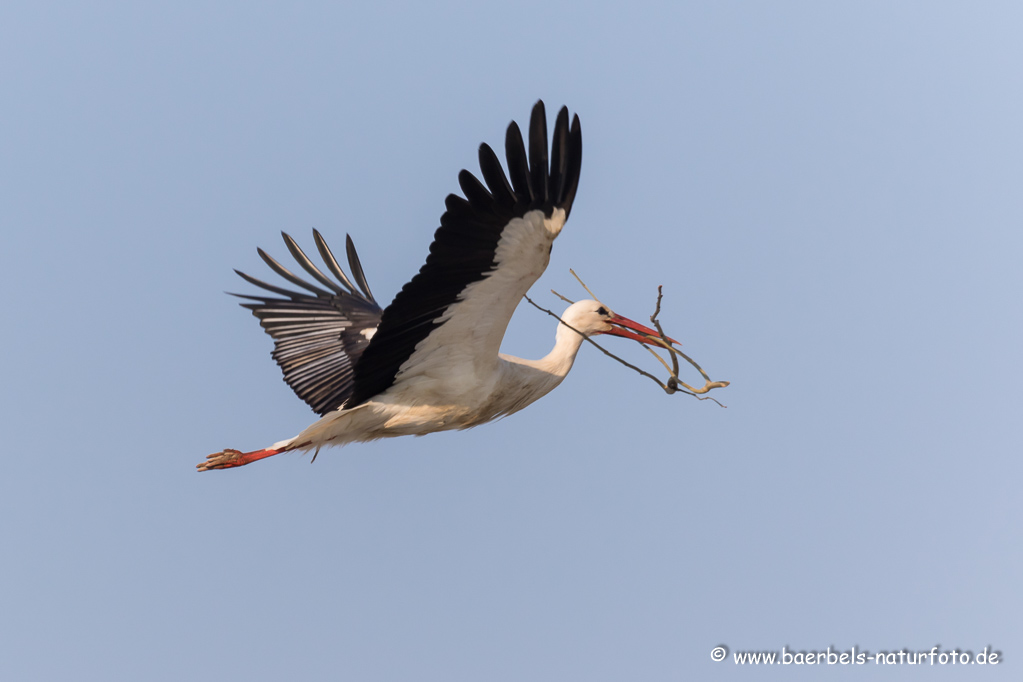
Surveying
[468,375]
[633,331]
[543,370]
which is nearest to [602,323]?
[633,331]

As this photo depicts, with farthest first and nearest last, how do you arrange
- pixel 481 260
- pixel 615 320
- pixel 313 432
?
pixel 615 320
pixel 313 432
pixel 481 260

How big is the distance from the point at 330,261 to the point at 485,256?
12.5ft

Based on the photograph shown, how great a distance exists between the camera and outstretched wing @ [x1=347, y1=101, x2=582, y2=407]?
5.82m

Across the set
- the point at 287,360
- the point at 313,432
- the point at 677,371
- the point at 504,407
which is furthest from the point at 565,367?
the point at 287,360

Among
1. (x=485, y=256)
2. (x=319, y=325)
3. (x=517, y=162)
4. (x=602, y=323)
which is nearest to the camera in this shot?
(x=517, y=162)

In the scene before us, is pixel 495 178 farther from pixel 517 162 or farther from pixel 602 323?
pixel 602 323

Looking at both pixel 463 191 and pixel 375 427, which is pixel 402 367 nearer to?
pixel 375 427

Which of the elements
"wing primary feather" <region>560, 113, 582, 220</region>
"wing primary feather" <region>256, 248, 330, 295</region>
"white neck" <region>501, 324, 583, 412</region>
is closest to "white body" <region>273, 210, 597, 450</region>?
"white neck" <region>501, 324, 583, 412</region>

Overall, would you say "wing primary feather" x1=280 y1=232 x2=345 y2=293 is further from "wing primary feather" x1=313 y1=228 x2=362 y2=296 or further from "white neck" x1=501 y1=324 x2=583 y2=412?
"white neck" x1=501 y1=324 x2=583 y2=412

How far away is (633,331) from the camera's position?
8344mm

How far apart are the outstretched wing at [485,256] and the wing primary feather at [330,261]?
2578 millimetres

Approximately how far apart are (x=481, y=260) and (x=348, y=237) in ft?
12.9

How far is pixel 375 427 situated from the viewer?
7738 mm

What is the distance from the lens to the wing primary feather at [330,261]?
Result: 965 centimetres
